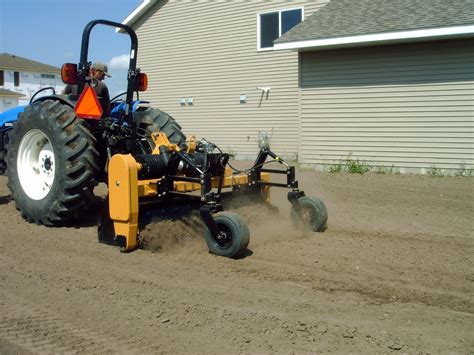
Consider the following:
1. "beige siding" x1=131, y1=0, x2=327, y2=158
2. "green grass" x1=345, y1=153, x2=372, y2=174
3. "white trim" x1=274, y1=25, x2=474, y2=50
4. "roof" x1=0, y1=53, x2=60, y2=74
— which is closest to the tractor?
"green grass" x1=345, y1=153, x2=372, y2=174

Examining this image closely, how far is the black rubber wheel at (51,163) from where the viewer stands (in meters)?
6.22

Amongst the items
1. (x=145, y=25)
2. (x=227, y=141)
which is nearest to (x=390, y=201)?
(x=227, y=141)

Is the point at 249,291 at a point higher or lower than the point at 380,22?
lower

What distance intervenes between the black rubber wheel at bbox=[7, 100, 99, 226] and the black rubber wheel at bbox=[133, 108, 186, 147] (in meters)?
1.10

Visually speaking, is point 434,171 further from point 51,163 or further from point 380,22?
point 51,163

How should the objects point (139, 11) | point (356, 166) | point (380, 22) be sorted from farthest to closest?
point (139, 11) < point (356, 166) < point (380, 22)

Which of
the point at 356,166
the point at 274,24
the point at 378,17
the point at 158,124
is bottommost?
the point at 356,166

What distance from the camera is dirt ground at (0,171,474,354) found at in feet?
11.8

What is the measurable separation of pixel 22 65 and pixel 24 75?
977mm

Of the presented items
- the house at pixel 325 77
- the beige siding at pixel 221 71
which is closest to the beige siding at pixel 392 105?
the house at pixel 325 77

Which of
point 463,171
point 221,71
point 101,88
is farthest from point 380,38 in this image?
point 101,88

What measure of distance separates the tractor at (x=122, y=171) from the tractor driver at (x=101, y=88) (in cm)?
17

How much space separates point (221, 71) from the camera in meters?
16.8

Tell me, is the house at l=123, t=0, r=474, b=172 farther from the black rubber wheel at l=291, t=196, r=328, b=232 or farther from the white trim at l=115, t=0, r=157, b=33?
the black rubber wheel at l=291, t=196, r=328, b=232
